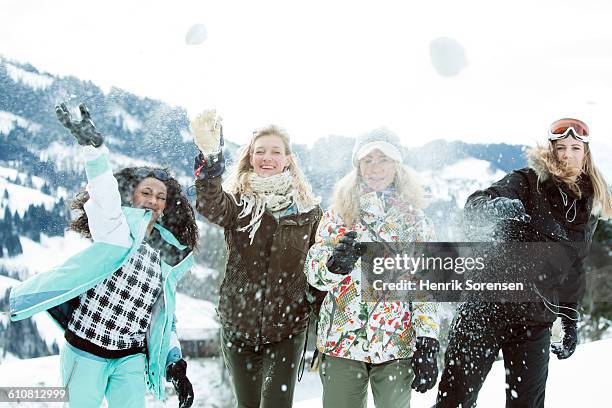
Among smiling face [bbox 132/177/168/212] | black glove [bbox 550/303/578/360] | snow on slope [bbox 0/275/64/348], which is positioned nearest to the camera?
smiling face [bbox 132/177/168/212]

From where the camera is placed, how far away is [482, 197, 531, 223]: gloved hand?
9.77 ft

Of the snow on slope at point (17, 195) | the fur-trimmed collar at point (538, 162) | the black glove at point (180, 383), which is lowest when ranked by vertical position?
the black glove at point (180, 383)

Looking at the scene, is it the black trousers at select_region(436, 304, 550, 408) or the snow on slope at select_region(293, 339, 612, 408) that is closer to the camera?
the black trousers at select_region(436, 304, 550, 408)

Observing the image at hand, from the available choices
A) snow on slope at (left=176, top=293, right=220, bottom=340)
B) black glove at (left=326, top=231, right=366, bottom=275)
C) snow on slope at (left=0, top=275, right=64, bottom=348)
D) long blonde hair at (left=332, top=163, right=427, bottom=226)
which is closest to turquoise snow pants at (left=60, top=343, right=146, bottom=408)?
black glove at (left=326, top=231, right=366, bottom=275)

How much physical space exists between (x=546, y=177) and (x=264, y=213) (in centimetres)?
184

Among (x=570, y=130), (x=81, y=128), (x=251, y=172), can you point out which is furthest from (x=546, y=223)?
(x=81, y=128)

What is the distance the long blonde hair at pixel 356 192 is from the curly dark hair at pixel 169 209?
1021 millimetres

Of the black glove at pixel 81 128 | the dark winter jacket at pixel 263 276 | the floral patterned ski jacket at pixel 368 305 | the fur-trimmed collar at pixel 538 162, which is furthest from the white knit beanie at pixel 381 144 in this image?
the black glove at pixel 81 128

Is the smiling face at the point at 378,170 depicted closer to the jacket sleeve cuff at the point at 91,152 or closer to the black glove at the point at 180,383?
the jacket sleeve cuff at the point at 91,152

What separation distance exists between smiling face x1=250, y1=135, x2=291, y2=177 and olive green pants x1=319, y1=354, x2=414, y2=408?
1.23m

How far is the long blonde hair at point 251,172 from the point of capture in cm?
332

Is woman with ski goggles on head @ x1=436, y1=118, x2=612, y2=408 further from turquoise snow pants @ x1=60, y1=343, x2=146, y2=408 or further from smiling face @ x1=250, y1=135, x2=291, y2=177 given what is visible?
turquoise snow pants @ x1=60, y1=343, x2=146, y2=408

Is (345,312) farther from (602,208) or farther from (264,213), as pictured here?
(602,208)

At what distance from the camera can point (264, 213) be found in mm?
3223
